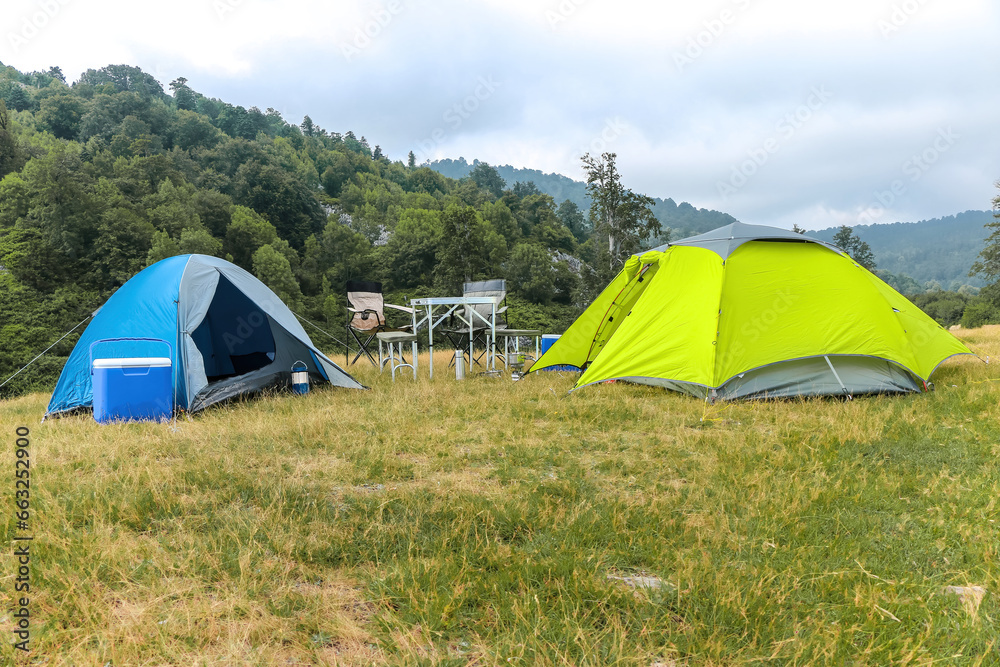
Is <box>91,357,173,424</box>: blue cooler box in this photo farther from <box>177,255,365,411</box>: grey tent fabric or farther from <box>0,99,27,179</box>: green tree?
<box>0,99,27,179</box>: green tree

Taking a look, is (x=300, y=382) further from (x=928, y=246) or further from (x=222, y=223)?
(x=928, y=246)

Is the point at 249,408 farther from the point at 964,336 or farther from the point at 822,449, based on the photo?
the point at 964,336

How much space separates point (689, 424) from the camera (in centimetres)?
394

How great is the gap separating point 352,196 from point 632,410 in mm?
70192

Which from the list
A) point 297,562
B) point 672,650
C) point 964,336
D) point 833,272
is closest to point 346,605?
point 297,562

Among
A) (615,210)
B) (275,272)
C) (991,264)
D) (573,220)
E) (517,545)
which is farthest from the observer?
(573,220)

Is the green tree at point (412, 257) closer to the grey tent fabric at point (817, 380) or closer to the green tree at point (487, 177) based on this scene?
the green tree at point (487, 177)

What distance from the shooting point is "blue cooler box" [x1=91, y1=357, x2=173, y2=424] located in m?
4.24

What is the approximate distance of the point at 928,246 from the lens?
156625 millimetres

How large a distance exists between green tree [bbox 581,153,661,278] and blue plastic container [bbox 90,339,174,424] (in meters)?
22.6

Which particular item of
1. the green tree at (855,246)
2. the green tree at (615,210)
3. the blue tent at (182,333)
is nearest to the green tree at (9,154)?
the green tree at (615,210)

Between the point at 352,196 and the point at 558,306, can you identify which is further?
the point at 352,196

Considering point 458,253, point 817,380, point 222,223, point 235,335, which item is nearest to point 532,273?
point 458,253

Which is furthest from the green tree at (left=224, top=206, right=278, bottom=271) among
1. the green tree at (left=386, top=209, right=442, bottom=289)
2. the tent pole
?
the tent pole
